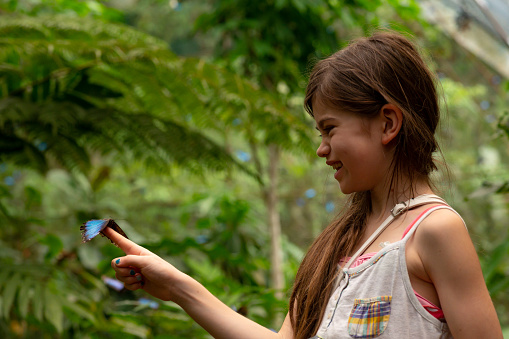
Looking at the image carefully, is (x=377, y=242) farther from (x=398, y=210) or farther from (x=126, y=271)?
(x=126, y=271)

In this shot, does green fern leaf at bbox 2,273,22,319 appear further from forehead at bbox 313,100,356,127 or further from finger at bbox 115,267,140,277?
forehead at bbox 313,100,356,127

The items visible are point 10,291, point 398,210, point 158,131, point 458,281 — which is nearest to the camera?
point 458,281

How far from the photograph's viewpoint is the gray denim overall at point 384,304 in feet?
2.62

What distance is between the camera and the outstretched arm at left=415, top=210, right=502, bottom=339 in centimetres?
76

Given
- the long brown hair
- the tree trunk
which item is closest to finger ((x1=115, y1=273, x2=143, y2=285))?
the long brown hair

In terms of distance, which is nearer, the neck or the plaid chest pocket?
the plaid chest pocket

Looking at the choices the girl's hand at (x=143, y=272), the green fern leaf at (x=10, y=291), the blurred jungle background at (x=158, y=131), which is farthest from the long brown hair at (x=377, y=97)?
the green fern leaf at (x=10, y=291)

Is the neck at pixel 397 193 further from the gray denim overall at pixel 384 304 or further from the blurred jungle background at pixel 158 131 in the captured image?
the blurred jungle background at pixel 158 131

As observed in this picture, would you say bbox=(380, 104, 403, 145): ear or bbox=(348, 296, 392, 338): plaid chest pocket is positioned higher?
bbox=(380, 104, 403, 145): ear

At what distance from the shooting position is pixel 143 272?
96cm

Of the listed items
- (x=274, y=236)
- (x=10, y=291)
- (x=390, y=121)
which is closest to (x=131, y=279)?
(x=390, y=121)

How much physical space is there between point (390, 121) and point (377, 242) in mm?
202

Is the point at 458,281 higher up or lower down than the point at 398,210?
lower down

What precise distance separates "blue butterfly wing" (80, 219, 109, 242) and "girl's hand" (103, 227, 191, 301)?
2cm
